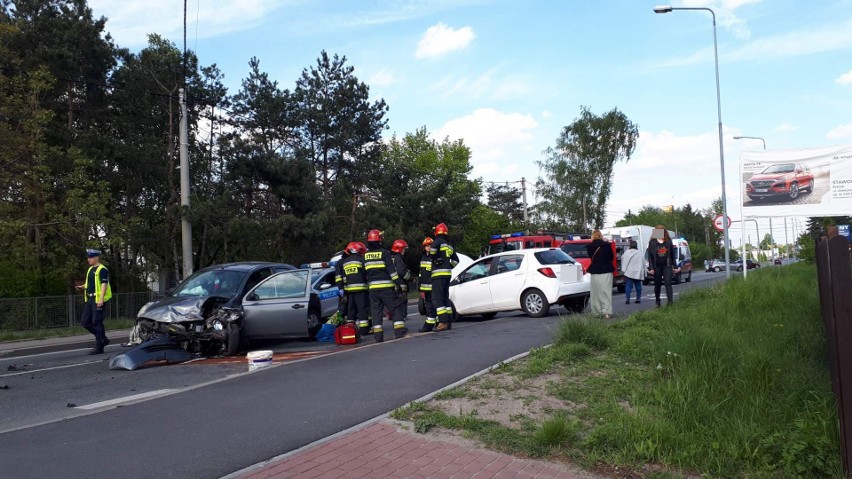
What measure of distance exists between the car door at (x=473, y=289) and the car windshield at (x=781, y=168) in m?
9.03

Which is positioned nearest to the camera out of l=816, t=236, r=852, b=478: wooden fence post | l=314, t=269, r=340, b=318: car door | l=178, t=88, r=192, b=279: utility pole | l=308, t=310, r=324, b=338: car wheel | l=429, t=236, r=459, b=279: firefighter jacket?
l=816, t=236, r=852, b=478: wooden fence post

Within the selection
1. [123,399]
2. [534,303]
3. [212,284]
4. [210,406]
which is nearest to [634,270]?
[534,303]

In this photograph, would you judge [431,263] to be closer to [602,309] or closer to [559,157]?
[602,309]

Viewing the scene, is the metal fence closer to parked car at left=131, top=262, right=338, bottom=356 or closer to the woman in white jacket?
parked car at left=131, top=262, right=338, bottom=356

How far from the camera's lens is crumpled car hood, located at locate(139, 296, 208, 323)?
10367 mm

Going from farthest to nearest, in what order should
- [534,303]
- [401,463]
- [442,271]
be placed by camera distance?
[534,303] → [442,271] → [401,463]

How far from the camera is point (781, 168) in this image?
1798 cm

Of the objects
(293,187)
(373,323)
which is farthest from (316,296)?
(293,187)

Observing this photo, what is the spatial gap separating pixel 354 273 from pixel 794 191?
1349 cm

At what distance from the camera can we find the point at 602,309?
12453 mm

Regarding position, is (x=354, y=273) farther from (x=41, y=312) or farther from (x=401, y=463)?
(x=41, y=312)

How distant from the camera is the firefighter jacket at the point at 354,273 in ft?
37.5

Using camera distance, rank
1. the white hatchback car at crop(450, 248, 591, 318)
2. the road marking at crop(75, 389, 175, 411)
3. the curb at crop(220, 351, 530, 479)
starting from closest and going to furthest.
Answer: the curb at crop(220, 351, 530, 479) → the road marking at crop(75, 389, 175, 411) → the white hatchback car at crop(450, 248, 591, 318)

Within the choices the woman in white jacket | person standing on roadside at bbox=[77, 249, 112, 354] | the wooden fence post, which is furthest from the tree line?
the wooden fence post
